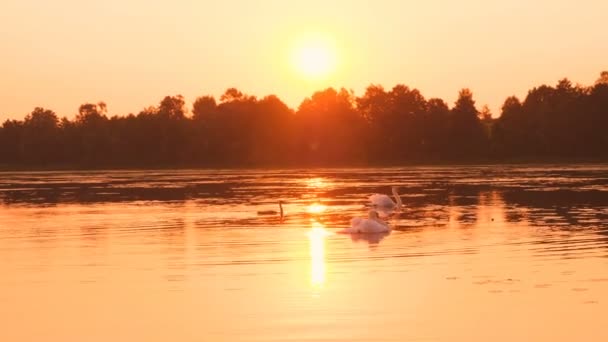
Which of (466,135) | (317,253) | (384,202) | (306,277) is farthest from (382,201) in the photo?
(466,135)

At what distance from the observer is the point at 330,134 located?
13662 cm

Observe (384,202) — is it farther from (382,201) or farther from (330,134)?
(330,134)

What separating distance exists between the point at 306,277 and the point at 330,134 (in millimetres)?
116165

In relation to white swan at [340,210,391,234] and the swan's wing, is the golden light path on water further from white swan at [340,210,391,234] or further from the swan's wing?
the swan's wing

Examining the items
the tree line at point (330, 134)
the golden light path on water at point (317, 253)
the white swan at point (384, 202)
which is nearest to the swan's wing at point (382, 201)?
the white swan at point (384, 202)

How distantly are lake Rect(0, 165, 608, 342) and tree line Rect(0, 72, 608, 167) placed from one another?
85.8 meters

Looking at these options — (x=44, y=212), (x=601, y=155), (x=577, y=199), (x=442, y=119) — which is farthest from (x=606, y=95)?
(x=44, y=212)

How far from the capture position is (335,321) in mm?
15945

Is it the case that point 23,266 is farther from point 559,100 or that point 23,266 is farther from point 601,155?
point 559,100

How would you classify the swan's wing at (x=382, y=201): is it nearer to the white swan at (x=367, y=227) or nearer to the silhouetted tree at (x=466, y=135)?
the white swan at (x=367, y=227)

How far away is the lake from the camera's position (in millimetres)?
15797

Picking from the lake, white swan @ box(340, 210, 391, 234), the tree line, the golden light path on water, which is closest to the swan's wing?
the lake

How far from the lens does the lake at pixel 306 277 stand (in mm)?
15797

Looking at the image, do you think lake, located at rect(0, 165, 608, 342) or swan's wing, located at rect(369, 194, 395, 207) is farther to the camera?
swan's wing, located at rect(369, 194, 395, 207)
